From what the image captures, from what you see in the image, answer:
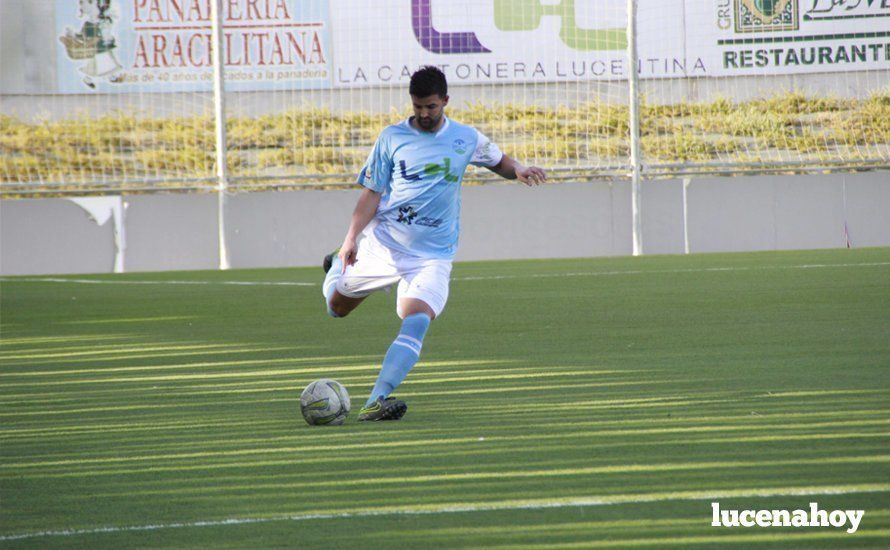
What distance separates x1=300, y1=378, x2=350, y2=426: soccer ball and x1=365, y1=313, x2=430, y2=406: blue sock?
170 mm

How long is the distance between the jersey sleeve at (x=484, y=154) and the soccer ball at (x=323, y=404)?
1.59 m

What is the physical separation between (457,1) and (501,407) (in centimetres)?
1409

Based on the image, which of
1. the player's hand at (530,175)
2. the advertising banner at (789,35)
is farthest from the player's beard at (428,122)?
the advertising banner at (789,35)

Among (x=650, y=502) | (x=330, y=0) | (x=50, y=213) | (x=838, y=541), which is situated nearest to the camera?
(x=838, y=541)

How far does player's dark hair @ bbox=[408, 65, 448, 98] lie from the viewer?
6723 mm

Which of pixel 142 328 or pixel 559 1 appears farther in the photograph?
pixel 559 1

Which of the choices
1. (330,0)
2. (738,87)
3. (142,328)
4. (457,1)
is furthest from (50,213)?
(738,87)

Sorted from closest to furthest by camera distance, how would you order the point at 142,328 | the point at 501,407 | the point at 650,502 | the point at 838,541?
1. the point at 838,541
2. the point at 650,502
3. the point at 501,407
4. the point at 142,328

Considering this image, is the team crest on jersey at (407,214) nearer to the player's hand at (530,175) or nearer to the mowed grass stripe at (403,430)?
the player's hand at (530,175)

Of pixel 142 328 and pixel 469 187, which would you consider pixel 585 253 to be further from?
pixel 142 328

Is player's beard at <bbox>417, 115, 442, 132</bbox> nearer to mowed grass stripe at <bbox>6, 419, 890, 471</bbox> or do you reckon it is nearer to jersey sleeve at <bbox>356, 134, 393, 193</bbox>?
jersey sleeve at <bbox>356, 134, 393, 193</bbox>

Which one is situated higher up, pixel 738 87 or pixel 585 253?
pixel 738 87

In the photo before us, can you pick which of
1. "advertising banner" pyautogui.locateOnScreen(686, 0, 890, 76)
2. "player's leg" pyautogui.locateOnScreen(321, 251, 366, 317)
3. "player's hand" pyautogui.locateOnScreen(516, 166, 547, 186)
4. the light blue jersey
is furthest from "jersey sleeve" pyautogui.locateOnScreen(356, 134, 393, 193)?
"advertising banner" pyautogui.locateOnScreen(686, 0, 890, 76)

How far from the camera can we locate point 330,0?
2000cm
